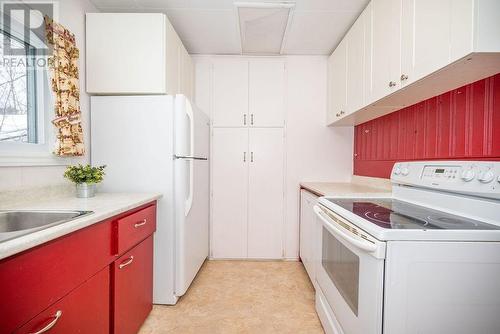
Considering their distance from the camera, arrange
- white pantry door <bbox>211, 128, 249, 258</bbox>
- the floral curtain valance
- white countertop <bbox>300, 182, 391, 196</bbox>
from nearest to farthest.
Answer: the floral curtain valance
white countertop <bbox>300, 182, 391, 196</bbox>
white pantry door <bbox>211, 128, 249, 258</bbox>

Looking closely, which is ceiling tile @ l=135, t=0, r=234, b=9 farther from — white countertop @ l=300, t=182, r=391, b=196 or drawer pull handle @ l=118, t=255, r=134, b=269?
drawer pull handle @ l=118, t=255, r=134, b=269

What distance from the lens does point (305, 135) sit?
304 cm

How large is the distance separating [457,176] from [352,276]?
0.69 m

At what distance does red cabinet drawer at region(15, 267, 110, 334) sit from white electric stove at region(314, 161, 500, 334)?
1139 millimetres

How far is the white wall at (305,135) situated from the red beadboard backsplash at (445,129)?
55cm

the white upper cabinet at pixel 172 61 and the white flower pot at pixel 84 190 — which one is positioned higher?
the white upper cabinet at pixel 172 61

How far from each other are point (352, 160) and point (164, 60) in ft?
7.30

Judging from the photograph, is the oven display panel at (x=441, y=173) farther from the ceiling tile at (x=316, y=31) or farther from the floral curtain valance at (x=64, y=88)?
the floral curtain valance at (x=64, y=88)

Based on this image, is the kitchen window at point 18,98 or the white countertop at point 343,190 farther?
the white countertop at point 343,190

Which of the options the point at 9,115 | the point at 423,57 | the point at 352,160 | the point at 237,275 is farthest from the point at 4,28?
the point at 352,160

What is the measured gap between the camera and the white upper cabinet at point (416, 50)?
3.28 feet

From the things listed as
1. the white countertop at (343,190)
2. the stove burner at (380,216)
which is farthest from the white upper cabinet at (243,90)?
the stove burner at (380,216)

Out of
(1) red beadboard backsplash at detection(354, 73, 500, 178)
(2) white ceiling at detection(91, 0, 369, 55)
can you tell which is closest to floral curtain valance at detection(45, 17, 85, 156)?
(2) white ceiling at detection(91, 0, 369, 55)

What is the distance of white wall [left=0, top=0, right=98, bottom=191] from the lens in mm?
1432
